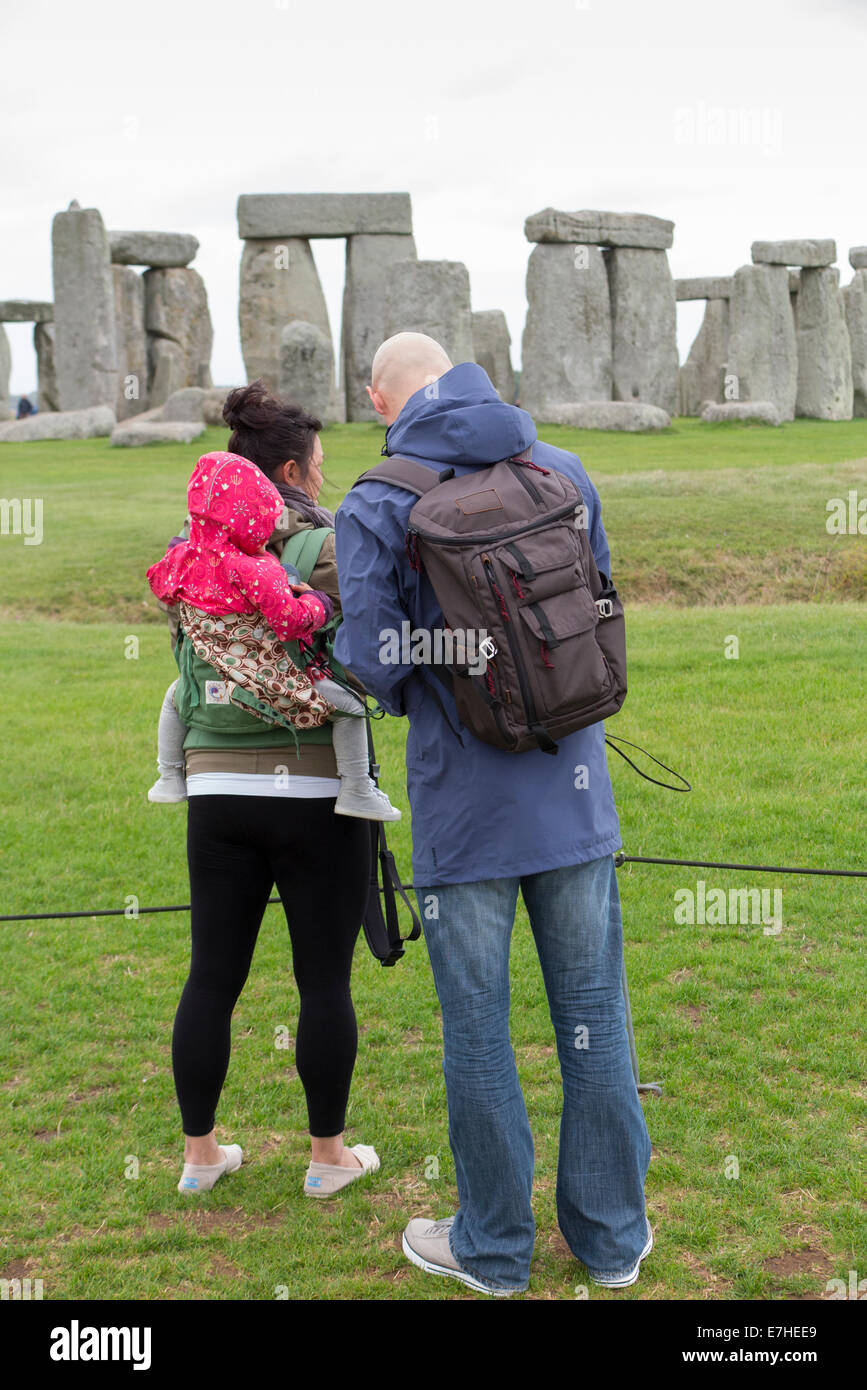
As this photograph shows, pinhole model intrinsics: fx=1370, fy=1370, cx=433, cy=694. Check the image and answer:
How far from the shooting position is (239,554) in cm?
336

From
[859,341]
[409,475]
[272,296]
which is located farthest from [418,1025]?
[859,341]

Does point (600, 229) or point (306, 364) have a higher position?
point (600, 229)

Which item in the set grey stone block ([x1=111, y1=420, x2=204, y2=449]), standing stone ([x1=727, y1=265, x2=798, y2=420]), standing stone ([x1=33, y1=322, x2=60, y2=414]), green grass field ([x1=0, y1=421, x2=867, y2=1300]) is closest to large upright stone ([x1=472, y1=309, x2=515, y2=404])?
standing stone ([x1=727, y1=265, x2=798, y2=420])

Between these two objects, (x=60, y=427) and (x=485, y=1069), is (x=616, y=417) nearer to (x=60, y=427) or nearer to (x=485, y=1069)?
(x=60, y=427)

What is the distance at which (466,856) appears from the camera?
122 inches

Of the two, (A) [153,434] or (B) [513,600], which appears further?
(A) [153,434]

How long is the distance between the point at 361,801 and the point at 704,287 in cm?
3017

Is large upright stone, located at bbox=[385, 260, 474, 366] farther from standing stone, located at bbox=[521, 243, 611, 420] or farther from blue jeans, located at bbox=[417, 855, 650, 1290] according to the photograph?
blue jeans, located at bbox=[417, 855, 650, 1290]

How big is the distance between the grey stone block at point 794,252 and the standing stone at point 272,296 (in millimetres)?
8452

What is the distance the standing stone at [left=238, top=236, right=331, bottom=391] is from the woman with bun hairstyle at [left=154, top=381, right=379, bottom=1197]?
915 inches

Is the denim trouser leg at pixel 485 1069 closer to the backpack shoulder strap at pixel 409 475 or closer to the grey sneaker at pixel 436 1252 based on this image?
the grey sneaker at pixel 436 1252

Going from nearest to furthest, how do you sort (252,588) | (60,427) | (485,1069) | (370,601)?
1. (370,601)
2. (485,1069)
3. (252,588)
4. (60,427)
